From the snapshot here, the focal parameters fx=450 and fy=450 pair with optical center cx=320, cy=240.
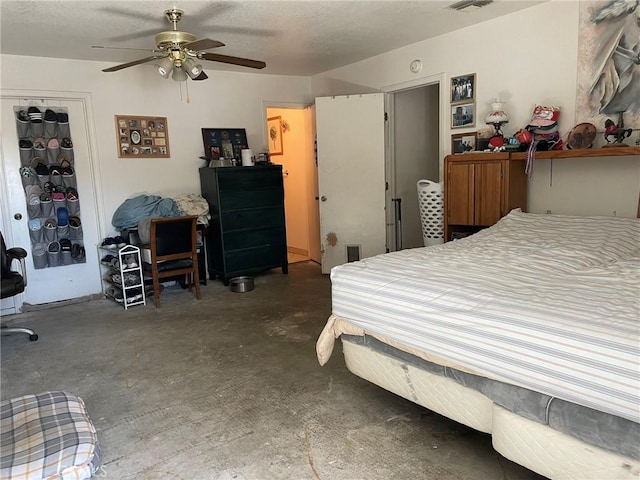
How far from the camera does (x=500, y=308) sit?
1.69 meters

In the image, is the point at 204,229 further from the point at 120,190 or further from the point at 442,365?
the point at 442,365

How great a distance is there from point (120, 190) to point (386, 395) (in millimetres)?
3884

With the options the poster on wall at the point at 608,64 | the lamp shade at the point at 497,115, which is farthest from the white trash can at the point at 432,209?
the poster on wall at the point at 608,64

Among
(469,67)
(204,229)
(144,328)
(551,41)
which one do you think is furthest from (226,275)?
(551,41)

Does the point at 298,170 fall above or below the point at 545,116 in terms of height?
below

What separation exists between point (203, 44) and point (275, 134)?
12.7 ft

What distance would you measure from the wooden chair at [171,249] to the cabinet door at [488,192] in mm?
2697

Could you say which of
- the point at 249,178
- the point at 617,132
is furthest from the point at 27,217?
the point at 617,132

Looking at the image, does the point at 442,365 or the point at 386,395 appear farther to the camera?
the point at 386,395

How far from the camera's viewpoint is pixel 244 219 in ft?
17.3

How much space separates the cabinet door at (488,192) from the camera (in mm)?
3645

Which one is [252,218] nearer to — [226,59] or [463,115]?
[226,59]

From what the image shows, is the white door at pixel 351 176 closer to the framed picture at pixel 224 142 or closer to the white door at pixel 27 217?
the framed picture at pixel 224 142

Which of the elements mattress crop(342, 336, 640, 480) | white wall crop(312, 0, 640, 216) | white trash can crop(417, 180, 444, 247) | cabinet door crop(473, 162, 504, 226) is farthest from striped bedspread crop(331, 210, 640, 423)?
white trash can crop(417, 180, 444, 247)
